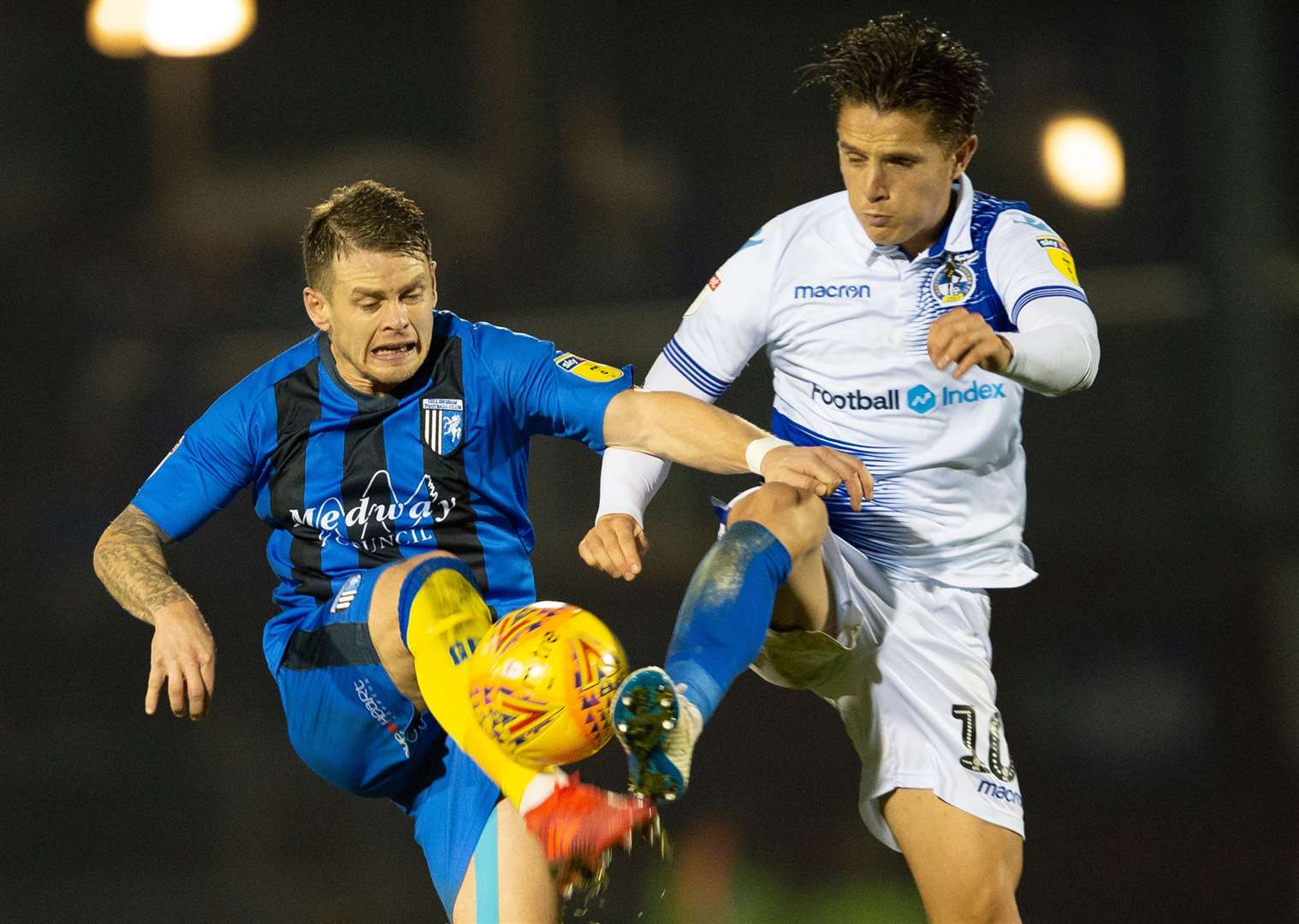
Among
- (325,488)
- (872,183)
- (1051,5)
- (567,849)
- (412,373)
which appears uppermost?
(1051,5)

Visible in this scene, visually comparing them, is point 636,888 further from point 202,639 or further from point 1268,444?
point 1268,444

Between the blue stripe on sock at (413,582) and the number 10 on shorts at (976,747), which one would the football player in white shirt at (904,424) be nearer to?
the number 10 on shorts at (976,747)

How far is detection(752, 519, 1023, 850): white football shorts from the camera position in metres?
2.22

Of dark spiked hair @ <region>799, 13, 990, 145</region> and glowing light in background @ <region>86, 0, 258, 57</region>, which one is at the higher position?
glowing light in background @ <region>86, 0, 258, 57</region>

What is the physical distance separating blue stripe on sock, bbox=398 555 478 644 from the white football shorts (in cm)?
54

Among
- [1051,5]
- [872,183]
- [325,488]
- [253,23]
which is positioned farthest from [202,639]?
[1051,5]

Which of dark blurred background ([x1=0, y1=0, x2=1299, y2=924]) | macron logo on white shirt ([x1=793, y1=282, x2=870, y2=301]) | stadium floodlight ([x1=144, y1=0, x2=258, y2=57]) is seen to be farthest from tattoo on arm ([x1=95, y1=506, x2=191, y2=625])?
stadium floodlight ([x1=144, y1=0, x2=258, y2=57])

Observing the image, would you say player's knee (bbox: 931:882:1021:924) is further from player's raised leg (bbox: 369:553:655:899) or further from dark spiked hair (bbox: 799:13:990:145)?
dark spiked hair (bbox: 799:13:990:145)

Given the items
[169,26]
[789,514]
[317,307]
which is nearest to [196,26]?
[169,26]

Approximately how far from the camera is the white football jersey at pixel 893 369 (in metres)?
2.28

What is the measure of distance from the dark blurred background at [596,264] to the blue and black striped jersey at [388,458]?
2017 mm

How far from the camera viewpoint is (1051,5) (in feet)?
15.9

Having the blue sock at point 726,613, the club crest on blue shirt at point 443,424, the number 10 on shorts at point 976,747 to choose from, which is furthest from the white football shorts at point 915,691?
the club crest on blue shirt at point 443,424

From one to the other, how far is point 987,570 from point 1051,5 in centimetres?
311
